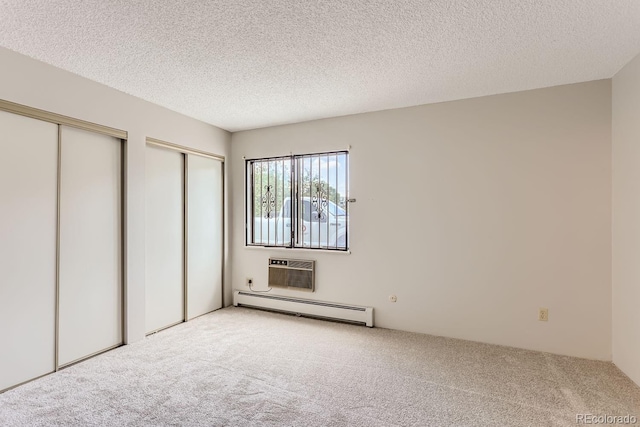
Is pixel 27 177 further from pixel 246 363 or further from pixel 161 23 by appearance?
pixel 246 363

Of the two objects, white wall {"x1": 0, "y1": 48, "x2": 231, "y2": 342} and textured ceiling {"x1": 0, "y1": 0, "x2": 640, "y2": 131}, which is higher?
textured ceiling {"x1": 0, "y1": 0, "x2": 640, "y2": 131}

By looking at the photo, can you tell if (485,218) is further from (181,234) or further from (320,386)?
(181,234)

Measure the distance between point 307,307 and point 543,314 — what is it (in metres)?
2.50

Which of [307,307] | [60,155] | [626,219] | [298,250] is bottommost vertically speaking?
[307,307]

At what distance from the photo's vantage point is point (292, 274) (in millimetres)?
4184

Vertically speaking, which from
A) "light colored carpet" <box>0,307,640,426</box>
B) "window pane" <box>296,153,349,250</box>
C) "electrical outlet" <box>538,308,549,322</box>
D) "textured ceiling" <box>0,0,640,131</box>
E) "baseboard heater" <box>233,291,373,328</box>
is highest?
"textured ceiling" <box>0,0,640,131</box>

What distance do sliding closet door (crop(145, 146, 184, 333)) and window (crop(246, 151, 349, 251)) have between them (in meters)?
1.03

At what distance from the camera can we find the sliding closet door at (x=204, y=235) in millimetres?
4007

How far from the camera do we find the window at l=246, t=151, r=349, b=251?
13.0 feet

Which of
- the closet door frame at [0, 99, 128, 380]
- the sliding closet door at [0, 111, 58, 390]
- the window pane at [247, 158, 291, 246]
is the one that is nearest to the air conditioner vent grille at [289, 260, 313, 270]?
the window pane at [247, 158, 291, 246]

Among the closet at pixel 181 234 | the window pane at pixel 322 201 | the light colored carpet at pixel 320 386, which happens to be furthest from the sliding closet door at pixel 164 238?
the window pane at pixel 322 201

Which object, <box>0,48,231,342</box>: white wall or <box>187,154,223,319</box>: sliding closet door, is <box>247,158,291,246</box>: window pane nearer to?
<box>187,154,223,319</box>: sliding closet door

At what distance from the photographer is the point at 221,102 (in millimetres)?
3414

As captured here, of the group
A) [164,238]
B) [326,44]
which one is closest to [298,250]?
[164,238]
